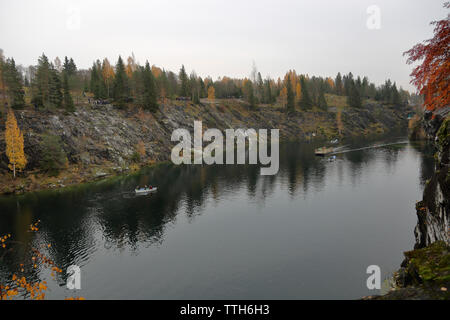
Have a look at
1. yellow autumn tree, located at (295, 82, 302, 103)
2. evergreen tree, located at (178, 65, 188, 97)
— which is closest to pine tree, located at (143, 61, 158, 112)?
evergreen tree, located at (178, 65, 188, 97)

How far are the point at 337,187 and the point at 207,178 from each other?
33.5 metres

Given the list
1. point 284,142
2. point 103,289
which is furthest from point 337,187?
point 284,142

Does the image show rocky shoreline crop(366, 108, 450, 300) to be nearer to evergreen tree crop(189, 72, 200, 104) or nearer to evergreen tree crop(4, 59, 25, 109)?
evergreen tree crop(4, 59, 25, 109)

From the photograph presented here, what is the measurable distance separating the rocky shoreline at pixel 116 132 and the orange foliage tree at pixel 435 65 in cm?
7280

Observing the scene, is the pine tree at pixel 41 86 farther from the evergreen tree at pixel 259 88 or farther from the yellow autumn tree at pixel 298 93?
the yellow autumn tree at pixel 298 93

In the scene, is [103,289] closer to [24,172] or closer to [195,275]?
[195,275]

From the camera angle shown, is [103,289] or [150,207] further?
[150,207]

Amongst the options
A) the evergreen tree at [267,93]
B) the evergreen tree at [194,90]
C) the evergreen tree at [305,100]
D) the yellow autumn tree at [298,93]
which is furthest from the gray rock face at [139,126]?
the yellow autumn tree at [298,93]

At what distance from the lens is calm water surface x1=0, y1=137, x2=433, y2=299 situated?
95.7ft
